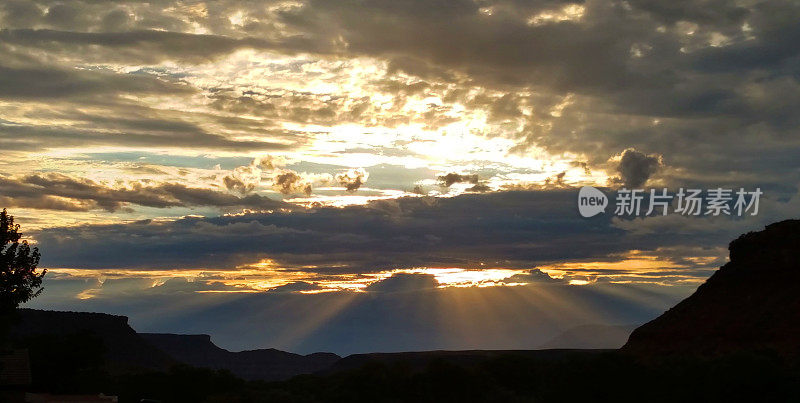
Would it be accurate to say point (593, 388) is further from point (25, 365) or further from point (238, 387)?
point (238, 387)

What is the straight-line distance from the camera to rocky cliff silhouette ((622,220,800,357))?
311 feet

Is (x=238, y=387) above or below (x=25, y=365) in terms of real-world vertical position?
below

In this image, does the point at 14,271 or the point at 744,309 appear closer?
the point at 14,271

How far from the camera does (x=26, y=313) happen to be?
646 ft

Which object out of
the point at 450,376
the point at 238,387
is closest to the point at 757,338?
the point at 450,376

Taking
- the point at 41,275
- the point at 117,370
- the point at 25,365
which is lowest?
the point at 117,370

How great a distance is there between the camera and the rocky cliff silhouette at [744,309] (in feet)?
311

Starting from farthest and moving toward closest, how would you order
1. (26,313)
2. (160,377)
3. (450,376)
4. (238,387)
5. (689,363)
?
(26,313) → (238,387) → (160,377) → (450,376) → (689,363)

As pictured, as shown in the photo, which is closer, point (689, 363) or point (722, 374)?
point (722, 374)

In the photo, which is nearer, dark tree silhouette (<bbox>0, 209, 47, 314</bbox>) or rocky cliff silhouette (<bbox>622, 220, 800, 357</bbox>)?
dark tree silhouette (<bbox>0, 209, 47, 314</bbox>)

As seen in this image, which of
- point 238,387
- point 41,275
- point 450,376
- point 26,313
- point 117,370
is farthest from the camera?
point 26,313

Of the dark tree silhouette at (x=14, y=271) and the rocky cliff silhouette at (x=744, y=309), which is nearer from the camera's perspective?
the dark tree silhouette at (x=14, y=271)

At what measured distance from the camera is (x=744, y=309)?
102m

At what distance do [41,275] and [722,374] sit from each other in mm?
55100
